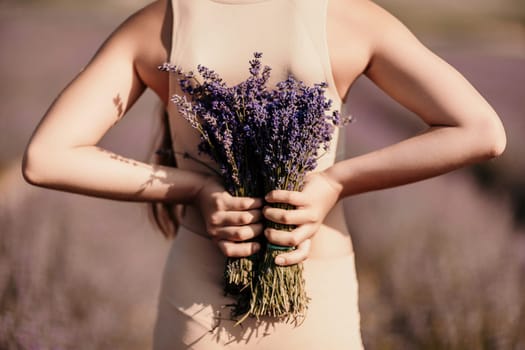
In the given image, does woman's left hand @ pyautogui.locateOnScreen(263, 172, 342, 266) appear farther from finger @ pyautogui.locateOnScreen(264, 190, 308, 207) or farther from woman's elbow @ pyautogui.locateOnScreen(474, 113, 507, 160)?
woman's elbow @ pyautogui.locateOnScreen(474, 113, 507, 160)

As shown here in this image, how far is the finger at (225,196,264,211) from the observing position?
71.7 inches

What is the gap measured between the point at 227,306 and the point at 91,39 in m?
3.06

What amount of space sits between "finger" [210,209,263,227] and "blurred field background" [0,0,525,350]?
96.2 inches

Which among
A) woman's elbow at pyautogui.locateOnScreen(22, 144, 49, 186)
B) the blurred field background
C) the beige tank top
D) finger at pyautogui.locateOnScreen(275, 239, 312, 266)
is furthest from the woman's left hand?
the blurred field background

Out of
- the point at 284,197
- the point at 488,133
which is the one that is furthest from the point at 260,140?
the point at 488,133

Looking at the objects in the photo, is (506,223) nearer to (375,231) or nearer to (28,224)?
(375,231)

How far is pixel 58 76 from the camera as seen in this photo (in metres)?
4.64

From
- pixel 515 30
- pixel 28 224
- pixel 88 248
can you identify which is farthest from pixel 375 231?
pixel 28 224

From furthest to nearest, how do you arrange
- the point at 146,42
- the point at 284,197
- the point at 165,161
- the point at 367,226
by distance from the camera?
the point at 367,226
the point at 165,161
the point at 146,42
the point at 284,197

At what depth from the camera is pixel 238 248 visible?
183 centimetres

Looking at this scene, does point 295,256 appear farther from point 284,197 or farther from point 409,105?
point 409,105

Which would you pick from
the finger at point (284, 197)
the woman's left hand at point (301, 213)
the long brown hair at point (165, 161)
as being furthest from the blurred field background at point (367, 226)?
the finger at point (284, 197)

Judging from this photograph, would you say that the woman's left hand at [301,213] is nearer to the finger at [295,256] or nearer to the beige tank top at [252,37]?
the finger at [295,256]

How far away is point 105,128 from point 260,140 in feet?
1.31
